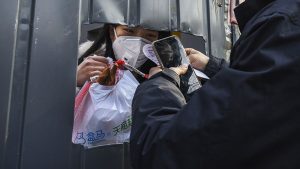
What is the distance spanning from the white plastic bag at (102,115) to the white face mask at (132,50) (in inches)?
8.5

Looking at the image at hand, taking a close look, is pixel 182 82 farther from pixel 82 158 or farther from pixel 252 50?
pixel 252 50

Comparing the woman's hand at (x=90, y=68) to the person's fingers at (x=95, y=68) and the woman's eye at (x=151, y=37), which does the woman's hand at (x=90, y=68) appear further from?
the woman's eye at (x=151, y=37)

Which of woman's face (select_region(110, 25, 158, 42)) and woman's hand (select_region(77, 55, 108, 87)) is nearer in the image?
woman's hand (select_region(77, 55, 108, 87))

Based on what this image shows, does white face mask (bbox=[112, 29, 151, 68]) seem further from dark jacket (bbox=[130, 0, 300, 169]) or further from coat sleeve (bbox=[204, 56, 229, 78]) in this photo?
dark jacket (bbox=[130, 0, 300, 169])

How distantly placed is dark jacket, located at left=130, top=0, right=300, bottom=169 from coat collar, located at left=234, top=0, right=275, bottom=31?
0.06m

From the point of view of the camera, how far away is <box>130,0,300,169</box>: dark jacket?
1013mm

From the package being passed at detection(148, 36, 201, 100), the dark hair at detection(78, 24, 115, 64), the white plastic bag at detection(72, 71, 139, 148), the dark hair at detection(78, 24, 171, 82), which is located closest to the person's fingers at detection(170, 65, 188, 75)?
the package being passed at detection(148, 36, 201, 100)

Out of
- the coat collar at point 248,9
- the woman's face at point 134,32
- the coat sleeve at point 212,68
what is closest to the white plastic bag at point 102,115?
the woman's face at point 134,32

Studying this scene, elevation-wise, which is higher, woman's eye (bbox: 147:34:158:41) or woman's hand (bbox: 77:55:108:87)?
woman's eye (bbox: 147:34:158:41)

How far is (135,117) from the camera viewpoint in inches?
51.3

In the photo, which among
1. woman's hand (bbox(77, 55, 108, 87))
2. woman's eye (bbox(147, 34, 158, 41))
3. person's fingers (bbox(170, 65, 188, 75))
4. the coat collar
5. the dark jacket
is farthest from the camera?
woman's eye (bbox(147, 34, 158, 41))

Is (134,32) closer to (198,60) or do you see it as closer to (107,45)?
(107,45)

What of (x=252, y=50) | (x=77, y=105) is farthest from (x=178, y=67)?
(x=252, y=50)

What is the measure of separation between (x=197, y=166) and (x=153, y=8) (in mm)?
1074
